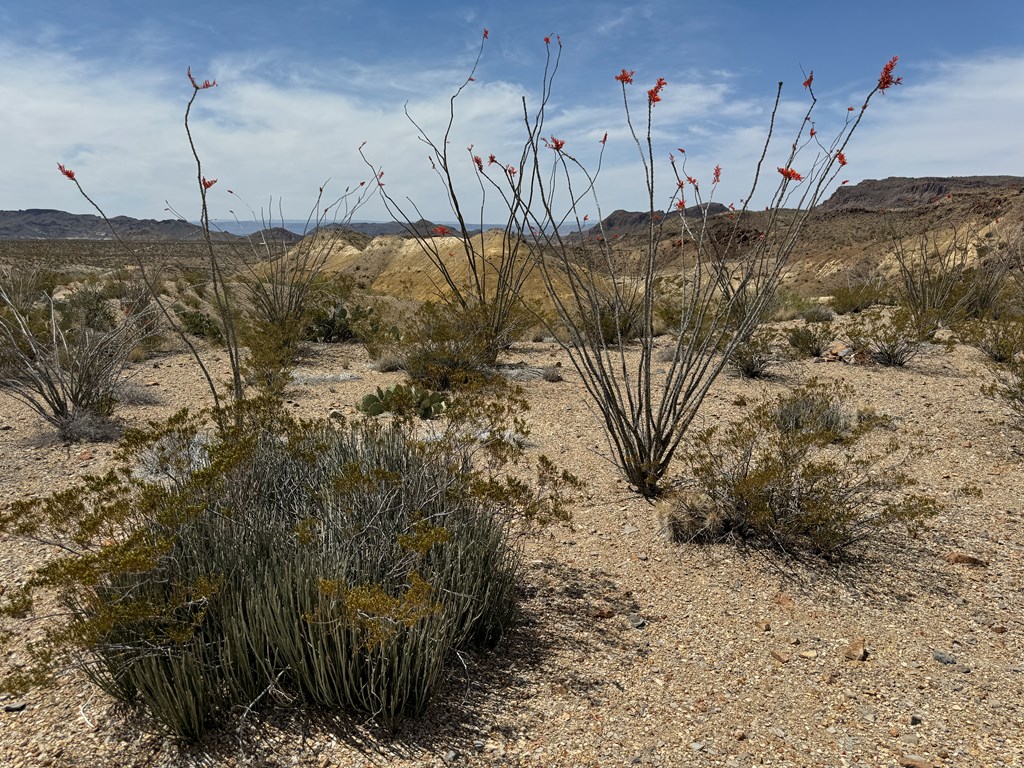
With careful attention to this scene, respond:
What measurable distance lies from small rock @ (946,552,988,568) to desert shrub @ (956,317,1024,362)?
18.2ft

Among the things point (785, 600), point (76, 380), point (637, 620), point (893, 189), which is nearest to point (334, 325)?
point (76, 380)

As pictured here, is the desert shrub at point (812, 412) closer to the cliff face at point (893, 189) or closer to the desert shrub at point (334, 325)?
the desert shrub at point (334, 325)

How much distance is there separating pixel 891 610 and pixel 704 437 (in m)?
1.53

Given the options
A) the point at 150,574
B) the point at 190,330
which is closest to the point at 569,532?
the point at 150,574

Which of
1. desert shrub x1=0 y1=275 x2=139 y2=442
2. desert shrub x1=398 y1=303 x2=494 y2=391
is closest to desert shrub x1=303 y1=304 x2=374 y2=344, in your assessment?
desert shrub x1=398 y1=303 x2=494 y2=391

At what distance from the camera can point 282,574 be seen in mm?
2918

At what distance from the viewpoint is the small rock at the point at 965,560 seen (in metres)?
4.04

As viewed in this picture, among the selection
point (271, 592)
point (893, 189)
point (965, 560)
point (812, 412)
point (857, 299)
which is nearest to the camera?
point (271, 592)

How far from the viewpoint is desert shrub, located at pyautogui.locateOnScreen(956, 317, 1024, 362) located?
8.70 m

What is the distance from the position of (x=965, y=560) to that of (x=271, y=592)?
12.9 feet

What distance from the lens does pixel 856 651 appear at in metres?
Answer: 3.22

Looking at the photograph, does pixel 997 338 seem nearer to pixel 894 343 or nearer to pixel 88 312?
pixel 894 343

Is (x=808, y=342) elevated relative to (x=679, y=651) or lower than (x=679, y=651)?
elevated

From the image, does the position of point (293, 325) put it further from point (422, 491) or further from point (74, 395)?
point (422, 491)
